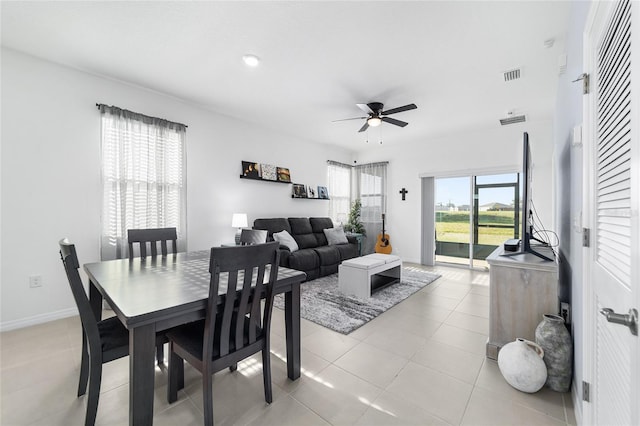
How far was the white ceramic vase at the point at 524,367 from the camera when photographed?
5.53 feet

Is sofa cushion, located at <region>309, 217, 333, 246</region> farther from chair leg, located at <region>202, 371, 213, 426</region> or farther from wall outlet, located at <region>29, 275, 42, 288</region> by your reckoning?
chair leg, located at <region>202, 371, 213, 426</region>

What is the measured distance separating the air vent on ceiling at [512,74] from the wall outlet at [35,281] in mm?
5398

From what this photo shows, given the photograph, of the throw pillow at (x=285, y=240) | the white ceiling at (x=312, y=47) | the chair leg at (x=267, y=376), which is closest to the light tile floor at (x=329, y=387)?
the chair leg at (x=267, y=376)

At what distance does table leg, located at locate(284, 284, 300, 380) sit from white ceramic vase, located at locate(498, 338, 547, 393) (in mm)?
1389

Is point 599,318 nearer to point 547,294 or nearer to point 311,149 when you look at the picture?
point 547,294

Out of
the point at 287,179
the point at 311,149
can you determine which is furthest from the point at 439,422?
the point at 311,149

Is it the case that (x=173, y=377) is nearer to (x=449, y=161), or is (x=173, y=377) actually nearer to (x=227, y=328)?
(x=227, y=328)

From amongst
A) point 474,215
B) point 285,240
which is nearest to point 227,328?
point 285,240

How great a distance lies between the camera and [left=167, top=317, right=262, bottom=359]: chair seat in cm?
143

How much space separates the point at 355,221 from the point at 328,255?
207 centimetres

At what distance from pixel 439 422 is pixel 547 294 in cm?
122

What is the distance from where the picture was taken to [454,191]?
5.49 metres

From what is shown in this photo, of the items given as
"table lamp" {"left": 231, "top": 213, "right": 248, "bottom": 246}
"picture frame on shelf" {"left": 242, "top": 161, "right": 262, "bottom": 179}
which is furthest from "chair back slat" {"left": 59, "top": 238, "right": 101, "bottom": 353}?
"picture frame on shelf" {"left": 242, "top": 161, "right": 262, "bottom": 179}

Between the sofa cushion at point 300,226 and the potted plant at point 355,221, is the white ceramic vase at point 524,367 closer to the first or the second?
the sofa cushion at point 300,226
